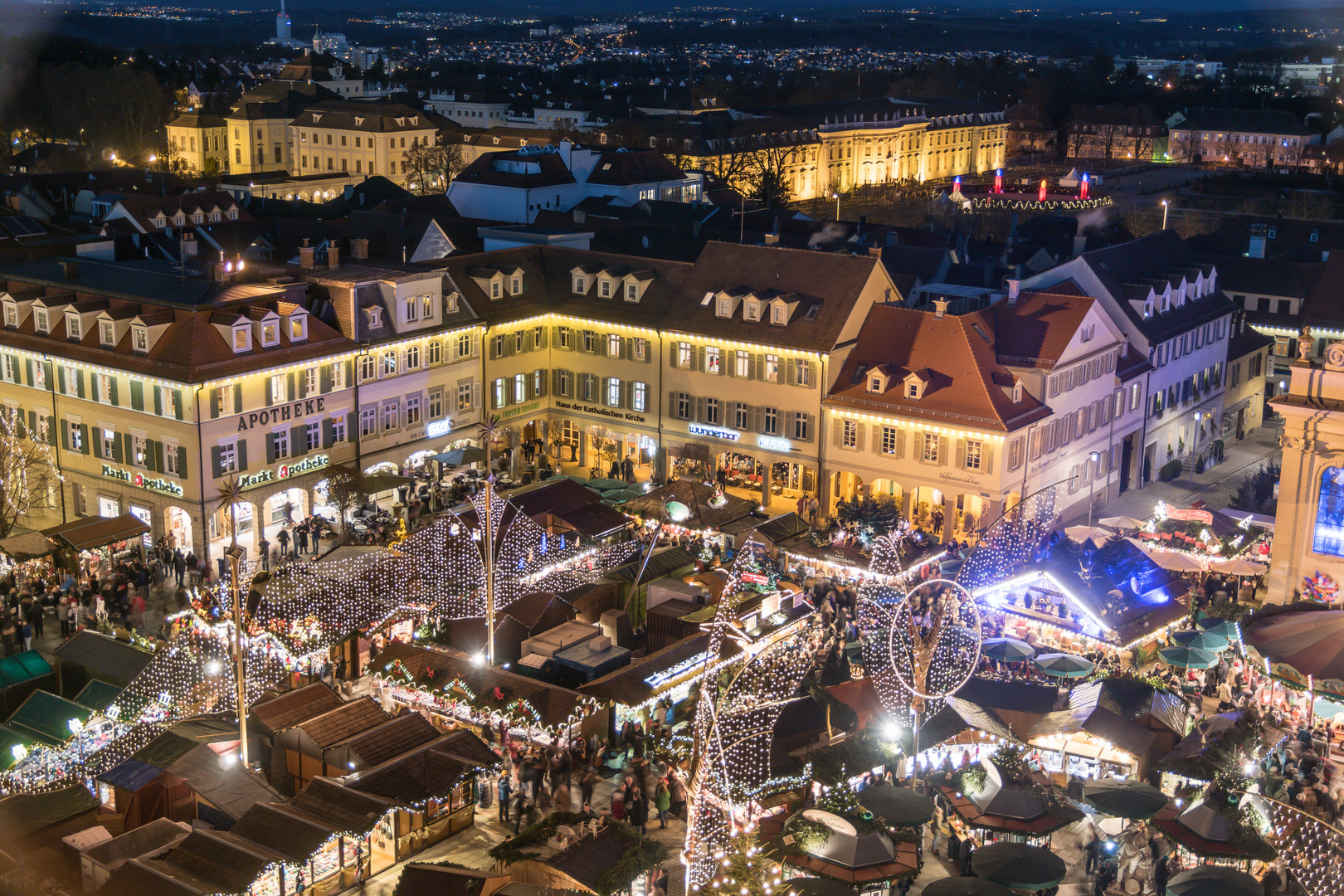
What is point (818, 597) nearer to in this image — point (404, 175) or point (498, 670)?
point (498, 670)

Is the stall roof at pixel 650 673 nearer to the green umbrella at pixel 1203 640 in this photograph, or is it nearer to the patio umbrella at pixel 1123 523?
the green umbrella at pixel 1203 640

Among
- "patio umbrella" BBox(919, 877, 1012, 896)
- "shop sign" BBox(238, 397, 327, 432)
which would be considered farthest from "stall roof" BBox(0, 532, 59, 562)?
"patio umbrella" BBox(919, 877, 1012, 896)

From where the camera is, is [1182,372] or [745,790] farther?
[1182,372]

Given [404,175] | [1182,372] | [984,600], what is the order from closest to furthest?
[984,600], [1182,372], [404,175]

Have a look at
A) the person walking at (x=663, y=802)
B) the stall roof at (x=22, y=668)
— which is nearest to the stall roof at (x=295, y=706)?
the stall roof at (x=22, y=668)

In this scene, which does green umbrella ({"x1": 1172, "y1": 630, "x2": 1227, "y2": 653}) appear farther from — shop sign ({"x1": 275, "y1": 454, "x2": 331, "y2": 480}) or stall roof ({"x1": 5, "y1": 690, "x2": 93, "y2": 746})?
shop sign ({"x1": 275, "y1": 454, "x2": 331, "y2": 480})


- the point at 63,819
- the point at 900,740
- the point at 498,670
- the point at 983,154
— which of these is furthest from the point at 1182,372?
the point at 983,154
